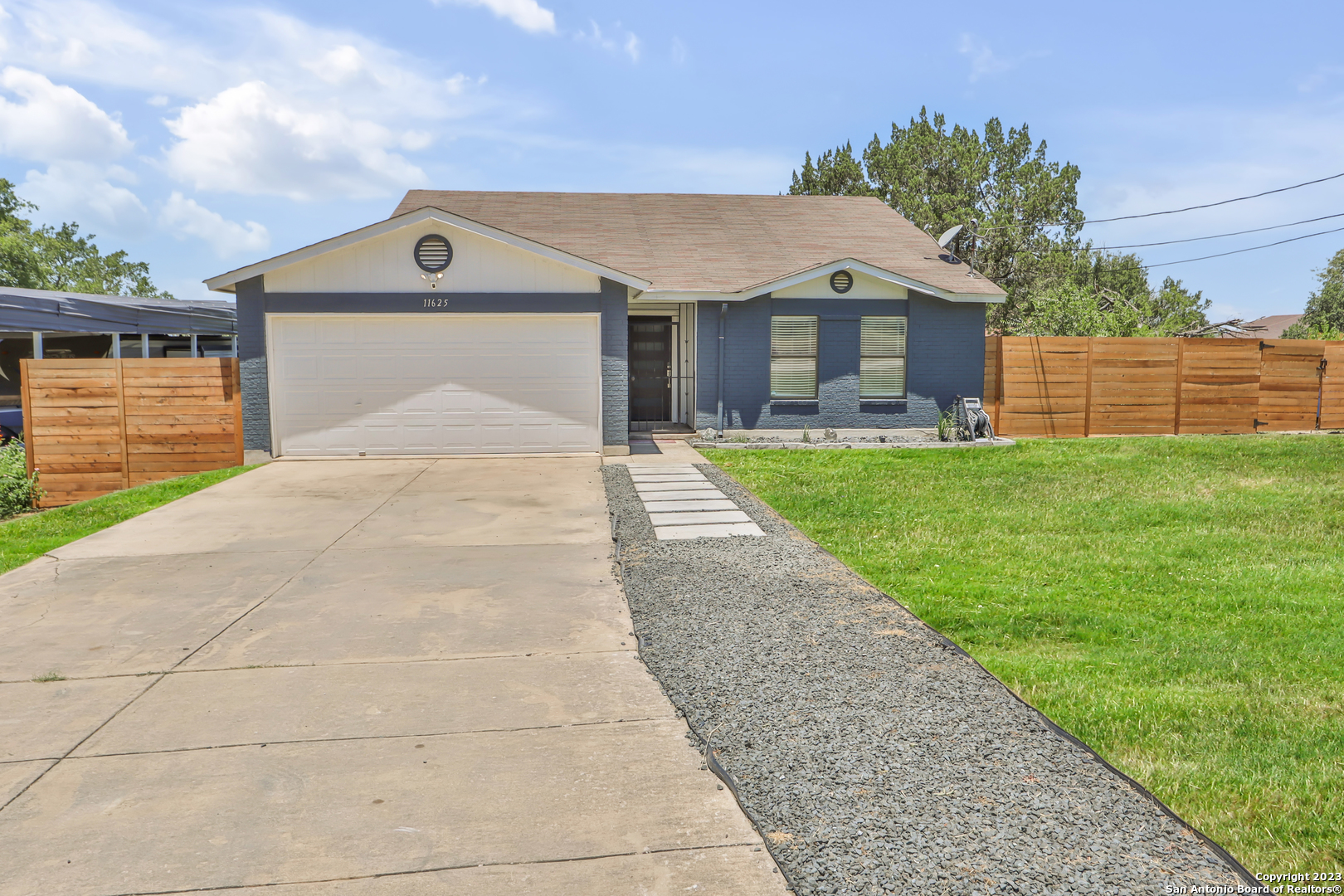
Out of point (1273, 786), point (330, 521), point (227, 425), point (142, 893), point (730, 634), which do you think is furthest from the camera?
point (227, 425)

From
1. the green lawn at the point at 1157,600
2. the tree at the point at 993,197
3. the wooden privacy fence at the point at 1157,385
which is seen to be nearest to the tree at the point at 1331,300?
the tree at the point at 993,197

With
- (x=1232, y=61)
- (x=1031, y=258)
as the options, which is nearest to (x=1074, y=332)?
(x=1232, y=61)

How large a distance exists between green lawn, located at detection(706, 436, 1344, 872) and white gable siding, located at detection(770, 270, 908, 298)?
499 centimetres

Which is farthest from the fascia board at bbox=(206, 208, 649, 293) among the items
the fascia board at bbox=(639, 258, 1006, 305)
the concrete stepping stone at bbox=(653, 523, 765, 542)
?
the concrete stepping stone at bbox=(653, 523, 765, 542)

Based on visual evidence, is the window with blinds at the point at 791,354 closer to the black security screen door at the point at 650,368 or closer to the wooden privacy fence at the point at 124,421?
the black security screen door at the point at 650,368

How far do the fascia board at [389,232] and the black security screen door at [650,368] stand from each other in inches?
153

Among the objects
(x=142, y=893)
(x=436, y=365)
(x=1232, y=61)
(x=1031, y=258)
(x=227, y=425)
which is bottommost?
(x=142, y=893)

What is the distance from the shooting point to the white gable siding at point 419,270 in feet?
44.0

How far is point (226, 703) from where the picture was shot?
13.9ft

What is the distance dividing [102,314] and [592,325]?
12894mm

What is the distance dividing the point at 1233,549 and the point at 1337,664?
297cm

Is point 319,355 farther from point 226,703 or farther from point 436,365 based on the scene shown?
point 226,703

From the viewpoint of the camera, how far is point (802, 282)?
53.1ft

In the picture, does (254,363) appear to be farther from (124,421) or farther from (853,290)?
(853,290)
